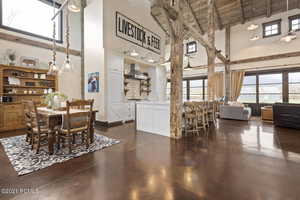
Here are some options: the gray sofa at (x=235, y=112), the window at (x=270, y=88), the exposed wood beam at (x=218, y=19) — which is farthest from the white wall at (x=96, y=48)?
the window at (x=270, y=88)

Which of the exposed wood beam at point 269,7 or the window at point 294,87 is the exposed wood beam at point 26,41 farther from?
the window at point 294,87

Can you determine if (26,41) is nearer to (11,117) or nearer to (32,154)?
(11,117)

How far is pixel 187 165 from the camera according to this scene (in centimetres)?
225

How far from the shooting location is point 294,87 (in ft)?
21.5

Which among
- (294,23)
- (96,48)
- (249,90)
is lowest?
(249,90)

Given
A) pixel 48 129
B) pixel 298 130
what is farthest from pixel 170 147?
pixel 298 130

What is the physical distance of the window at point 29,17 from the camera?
463 cm

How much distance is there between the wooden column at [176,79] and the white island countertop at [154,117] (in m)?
0.24

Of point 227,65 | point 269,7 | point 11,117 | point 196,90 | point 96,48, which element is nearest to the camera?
point 11,117

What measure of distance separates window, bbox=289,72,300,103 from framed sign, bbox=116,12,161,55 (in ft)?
21.4

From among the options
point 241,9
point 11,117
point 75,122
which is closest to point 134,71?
point 75,122

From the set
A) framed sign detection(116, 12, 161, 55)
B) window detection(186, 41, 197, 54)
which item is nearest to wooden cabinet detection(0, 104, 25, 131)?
framed sign detection(116, 12, 161, 55)

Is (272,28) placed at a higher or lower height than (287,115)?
higher

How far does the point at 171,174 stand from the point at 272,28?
9240mm
